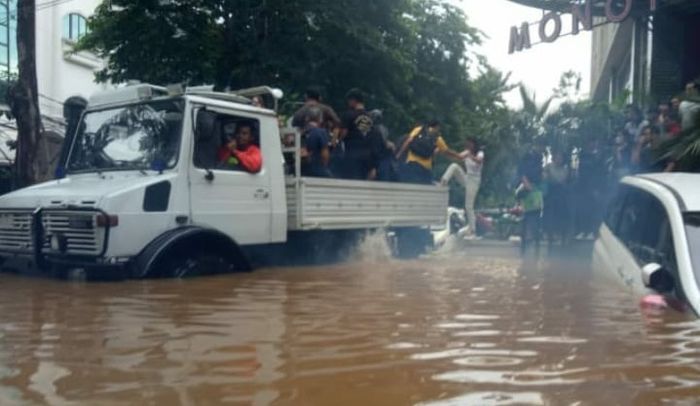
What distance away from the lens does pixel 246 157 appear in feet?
27.2

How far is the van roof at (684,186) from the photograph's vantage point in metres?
5.70

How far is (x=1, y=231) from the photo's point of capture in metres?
8.16

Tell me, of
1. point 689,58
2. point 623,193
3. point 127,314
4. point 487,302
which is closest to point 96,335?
point 127,314

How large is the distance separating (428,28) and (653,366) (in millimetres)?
20346

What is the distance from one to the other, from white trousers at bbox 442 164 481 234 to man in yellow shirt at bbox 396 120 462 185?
5.21 feet

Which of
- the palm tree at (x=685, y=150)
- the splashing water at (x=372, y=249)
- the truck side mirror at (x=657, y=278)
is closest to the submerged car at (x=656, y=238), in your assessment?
the truck side mirror at (x=657, y=278)

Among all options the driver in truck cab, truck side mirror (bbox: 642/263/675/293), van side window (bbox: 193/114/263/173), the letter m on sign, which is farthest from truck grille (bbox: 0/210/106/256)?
the letter m on sign

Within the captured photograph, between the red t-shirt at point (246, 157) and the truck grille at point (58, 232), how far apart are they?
1501 mm

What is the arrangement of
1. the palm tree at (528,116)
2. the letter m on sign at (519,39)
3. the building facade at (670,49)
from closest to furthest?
the building facade at (670,49) → the letter m on sign at (519,39) → the palm tree at (528,116)

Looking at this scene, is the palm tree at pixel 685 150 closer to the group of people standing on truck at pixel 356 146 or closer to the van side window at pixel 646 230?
the van side window at pixel 646 230

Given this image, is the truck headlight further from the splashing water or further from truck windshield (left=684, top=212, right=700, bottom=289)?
truck windshield (left=684, top=212, right=700, bottom=289)

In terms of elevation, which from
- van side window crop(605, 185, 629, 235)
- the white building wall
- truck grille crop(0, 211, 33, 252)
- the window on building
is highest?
the window on building

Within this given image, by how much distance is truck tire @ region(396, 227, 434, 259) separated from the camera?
10.9 metres

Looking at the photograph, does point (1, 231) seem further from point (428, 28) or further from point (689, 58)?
point (428, 28)
